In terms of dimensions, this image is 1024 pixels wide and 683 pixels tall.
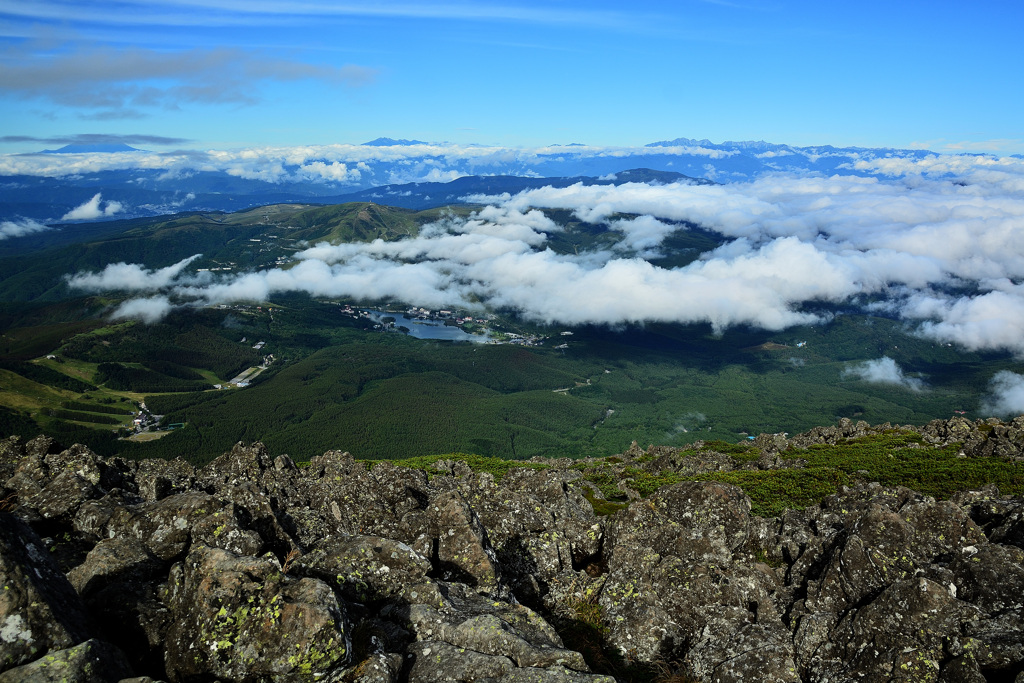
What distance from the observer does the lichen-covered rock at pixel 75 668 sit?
925 cm

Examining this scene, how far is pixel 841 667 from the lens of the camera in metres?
15.4

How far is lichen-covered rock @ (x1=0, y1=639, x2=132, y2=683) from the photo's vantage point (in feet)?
30.3

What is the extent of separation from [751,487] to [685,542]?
2292 centimetres

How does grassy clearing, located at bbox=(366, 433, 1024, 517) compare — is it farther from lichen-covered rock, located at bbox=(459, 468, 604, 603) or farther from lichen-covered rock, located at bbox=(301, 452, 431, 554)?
lichen-covered rock, located at bbox=(301, 452, 431, 554)

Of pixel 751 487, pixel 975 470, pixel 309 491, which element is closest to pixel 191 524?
pixel 309 491

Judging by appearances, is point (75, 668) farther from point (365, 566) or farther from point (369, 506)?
point (369, 506)

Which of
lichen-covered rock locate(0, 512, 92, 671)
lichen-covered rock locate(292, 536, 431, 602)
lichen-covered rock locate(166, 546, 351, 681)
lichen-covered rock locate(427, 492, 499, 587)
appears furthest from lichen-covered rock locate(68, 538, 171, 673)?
lichen-covered rock locate(427, 492, 499, 587)

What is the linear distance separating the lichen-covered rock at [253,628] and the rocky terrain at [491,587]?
0.14 ft

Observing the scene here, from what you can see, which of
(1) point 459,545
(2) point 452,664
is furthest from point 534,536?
(2) point 452,664

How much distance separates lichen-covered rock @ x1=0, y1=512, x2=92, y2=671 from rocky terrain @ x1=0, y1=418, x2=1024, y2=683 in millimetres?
35

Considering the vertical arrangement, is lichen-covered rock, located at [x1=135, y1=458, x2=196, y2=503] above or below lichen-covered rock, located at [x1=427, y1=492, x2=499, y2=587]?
below

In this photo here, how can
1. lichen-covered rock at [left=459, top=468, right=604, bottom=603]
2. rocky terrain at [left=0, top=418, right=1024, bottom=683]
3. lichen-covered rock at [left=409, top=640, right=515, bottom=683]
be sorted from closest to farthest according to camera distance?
rocky terrain at [left=0, top=418, right=1024, bottom=683], lichen-covered rock at [left=409, top=640, right=515, bottom=683], lichen-covered rock at [left=459, top=468, right=604, bottom=603]

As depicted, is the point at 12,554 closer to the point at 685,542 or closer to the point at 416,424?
the point at 685,542

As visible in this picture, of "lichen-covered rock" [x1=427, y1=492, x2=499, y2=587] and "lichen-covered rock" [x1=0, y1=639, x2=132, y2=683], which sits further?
"lichen-covered rock" [x1=427, y1=492, x2=499, y2=587]
